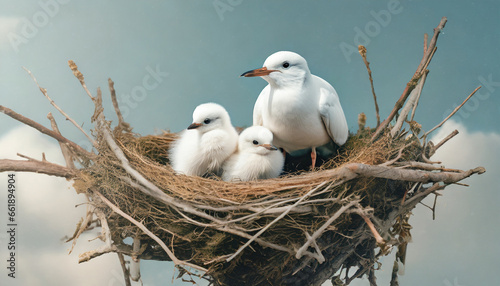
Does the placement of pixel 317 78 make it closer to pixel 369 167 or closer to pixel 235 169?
pixel 235 169

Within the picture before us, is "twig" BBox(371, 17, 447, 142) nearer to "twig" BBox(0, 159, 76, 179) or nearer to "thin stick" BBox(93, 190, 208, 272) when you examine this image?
"thin stick" BBox(93, 190, 208, 272)

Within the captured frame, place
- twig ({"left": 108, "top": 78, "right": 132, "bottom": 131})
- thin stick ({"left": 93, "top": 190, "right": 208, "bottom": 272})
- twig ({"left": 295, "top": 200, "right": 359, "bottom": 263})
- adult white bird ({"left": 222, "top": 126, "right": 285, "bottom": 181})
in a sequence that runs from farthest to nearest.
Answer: twig ({"left": 108, "top": 78, "right": 132, "bottom": 131})
adult white bird ({"left": 222, "top": 126, "right": 285, "bottom": 181})
thin stick ({"left": 93, "top": 190, "right": 208, "bottom": 272})
twig ({"left": 295, "top": 200, "right": 359, "bottom": 263})

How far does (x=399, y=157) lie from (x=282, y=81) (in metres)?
0.75

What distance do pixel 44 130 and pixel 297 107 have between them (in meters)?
1.47

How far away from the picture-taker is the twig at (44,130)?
2.81m

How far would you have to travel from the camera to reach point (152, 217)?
2469 millimetres

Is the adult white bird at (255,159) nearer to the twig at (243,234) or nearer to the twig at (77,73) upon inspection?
the twig at (243,234)

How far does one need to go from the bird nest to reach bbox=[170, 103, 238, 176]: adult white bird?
0.15 metres

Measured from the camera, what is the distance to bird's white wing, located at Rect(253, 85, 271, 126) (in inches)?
118

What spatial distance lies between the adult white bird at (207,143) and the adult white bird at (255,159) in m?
0.09

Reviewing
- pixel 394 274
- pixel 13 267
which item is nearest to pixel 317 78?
pixel 394 274

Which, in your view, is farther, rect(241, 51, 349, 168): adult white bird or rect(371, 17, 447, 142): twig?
rect(371, 17, 447, 142): twig

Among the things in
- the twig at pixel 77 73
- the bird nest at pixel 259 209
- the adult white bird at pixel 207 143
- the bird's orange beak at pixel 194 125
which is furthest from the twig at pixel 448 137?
the twig at pixel 77 73

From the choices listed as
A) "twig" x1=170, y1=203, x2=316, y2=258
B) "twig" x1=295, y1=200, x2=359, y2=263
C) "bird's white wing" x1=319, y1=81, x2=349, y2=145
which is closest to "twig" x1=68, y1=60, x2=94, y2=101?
"twig" x1=170, y1=203, x2=316, y2=258
